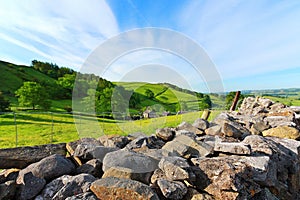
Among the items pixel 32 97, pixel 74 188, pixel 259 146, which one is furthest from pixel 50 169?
pixel 32 97

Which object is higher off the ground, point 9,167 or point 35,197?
point 9,167

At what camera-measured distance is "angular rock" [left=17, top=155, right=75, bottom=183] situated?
255 cm

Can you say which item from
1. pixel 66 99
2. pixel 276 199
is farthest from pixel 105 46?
pixel 66 99

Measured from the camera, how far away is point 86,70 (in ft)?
16.1

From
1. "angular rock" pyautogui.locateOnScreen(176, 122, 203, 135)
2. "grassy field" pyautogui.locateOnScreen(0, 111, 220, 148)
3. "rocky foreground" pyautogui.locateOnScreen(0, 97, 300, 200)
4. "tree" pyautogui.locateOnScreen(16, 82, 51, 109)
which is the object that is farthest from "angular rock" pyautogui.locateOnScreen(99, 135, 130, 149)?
"tree" pyautogui.locateOnScreen(16, 82, 51, 109)

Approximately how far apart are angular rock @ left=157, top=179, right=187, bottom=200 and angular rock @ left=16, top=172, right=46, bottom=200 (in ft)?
4.92

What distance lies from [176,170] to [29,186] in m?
1.83

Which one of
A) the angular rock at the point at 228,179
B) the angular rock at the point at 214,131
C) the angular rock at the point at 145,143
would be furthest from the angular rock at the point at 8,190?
the angular rock at the point at 214,131

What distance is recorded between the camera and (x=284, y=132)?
4621 mm

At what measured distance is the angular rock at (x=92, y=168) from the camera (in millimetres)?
2790

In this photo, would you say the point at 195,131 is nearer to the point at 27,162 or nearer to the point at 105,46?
the point at 105,46

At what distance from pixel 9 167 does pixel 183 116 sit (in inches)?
387

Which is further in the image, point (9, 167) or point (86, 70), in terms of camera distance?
point (86, 70)

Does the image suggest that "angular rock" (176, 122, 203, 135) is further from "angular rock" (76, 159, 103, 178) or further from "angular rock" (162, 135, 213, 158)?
"angular rock" (76, 159, 103, 178)
